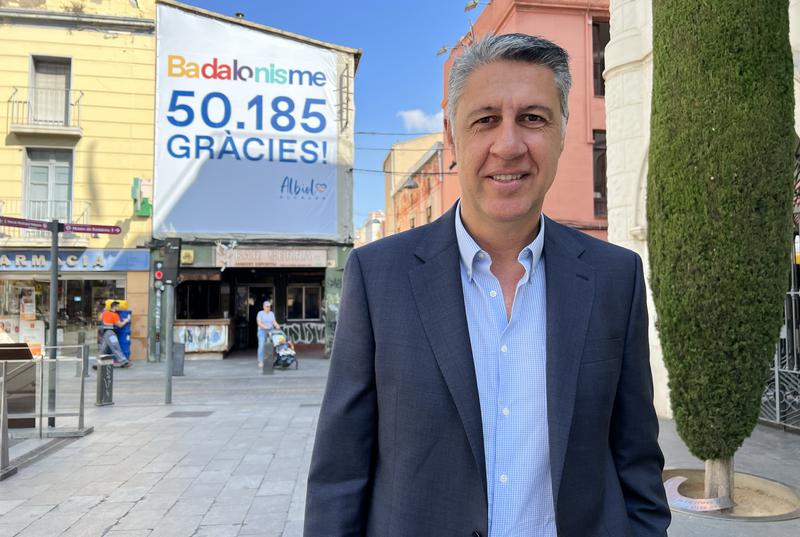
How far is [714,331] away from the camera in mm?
4371

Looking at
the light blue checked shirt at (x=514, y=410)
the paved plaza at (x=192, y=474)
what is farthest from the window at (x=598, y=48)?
the light blue checked shirt at (x=514, y=410)

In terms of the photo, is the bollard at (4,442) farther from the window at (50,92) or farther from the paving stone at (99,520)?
the window at (50,92)

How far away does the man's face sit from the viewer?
1.54 meters

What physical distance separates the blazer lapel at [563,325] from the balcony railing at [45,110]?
19049 mm

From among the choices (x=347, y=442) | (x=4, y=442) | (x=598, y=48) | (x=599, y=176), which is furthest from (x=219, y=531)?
(x=598, y=48)

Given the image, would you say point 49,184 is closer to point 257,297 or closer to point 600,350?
point 257,297

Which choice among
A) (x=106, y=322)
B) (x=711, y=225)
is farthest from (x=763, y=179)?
(x=106, y=322)

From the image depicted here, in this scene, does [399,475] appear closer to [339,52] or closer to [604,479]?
[604,479]

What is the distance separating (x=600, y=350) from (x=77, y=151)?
19.3 metres

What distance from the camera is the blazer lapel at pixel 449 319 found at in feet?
4.81

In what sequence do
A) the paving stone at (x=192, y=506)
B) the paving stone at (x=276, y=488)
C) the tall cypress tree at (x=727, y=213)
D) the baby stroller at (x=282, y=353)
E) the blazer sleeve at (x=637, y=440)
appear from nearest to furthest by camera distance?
the blazer sleeve at (x=637, y=440) → the tall cypress tree at (x=727, y=213) → the paving stone at (x=192, y=506) → the paving stone at (x=276, y=488) → the baby stroller at (x=282, y=353)

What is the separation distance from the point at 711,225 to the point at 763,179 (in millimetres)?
481

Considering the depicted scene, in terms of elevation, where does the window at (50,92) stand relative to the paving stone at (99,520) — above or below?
above

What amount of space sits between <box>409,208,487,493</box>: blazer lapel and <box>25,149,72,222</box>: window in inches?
731
